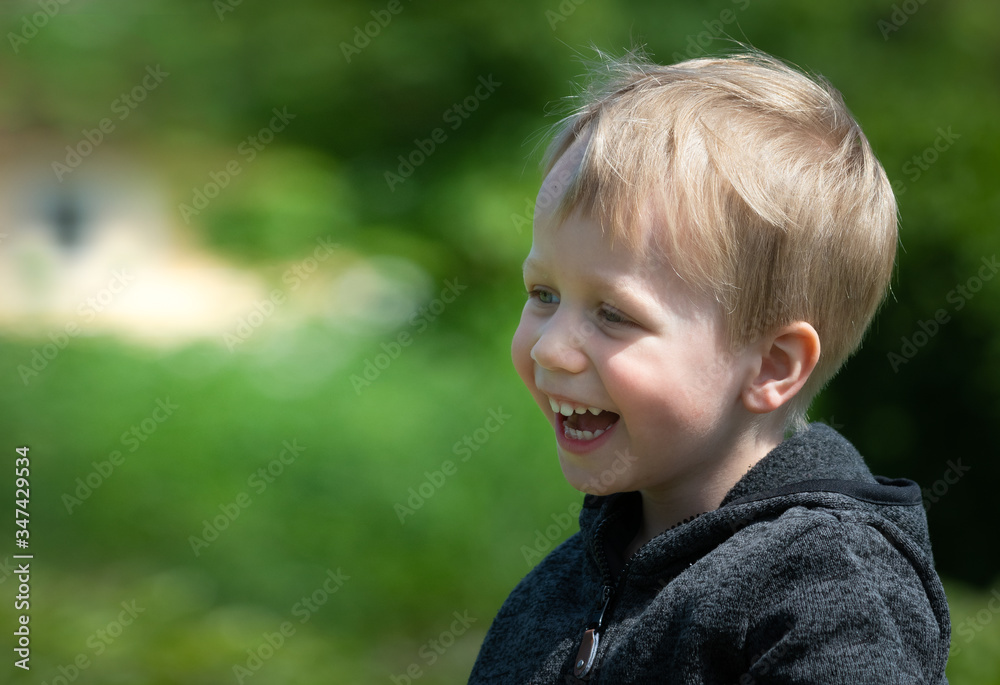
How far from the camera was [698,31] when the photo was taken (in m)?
6.49

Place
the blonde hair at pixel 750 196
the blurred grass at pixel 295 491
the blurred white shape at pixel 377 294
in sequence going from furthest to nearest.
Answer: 1. the blurred white shape at pixel 377 294
2. the blurred grass at pixel 295 491
3. the blonde hair at pixel 750 196

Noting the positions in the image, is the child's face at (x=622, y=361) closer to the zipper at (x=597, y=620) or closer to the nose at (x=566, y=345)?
the nose at (x=566, y=345)

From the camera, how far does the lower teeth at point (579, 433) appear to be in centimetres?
152

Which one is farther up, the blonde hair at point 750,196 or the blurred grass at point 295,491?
the blonde hair at point 750,196

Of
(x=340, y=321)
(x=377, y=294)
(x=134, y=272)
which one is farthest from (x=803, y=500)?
(x=134, y=272)

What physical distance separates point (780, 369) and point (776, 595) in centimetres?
39

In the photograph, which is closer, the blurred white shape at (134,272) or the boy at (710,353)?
the boy at (710,353)

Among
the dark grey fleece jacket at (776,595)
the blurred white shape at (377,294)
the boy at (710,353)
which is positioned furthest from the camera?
the blurred white shape at (377,294)

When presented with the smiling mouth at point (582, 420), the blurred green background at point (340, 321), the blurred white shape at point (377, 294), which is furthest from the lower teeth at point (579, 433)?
the blurred white shape at point (377, 294)

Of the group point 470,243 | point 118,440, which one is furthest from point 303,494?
point 470,243

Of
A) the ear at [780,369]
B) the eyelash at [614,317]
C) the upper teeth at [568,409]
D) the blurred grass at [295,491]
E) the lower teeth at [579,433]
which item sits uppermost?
the eyelash at [614,317]

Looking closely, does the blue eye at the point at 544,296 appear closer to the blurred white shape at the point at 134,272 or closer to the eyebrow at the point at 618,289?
the eyebrow at the point at 618,289

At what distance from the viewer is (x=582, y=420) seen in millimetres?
1545

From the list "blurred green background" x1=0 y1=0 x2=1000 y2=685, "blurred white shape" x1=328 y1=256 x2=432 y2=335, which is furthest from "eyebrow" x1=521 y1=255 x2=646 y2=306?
"blurred white shape" x1=328 y1=256 x2=432 y2=335
